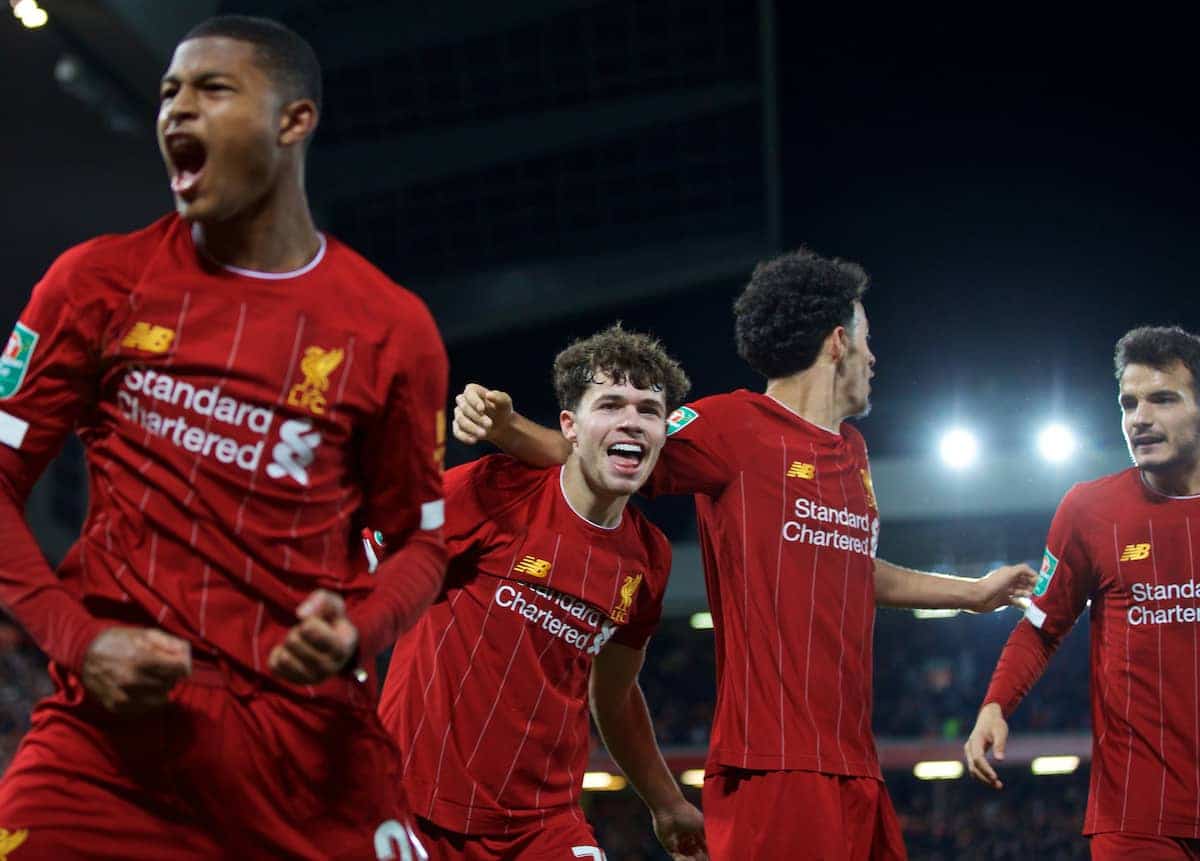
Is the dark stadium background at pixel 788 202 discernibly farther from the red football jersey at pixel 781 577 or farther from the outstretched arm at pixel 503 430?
the red football jersey at pixel 781 577

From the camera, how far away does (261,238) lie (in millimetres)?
2588

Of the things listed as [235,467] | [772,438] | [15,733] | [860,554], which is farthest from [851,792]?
[15,733]

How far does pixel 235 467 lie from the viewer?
8.02 feet

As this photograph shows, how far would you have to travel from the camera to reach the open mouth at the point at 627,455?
413cm

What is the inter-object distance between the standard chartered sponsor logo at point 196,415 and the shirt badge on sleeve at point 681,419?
6.57 ft

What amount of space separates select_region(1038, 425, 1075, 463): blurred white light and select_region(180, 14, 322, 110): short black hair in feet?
61.4

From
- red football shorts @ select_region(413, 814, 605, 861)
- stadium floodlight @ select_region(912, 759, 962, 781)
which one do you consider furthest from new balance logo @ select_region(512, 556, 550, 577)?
stadium floodlight @ select_region(912, 759, 962, 781)

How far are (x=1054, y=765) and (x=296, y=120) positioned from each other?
2050 centimetres

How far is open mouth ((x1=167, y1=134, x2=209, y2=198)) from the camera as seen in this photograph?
2461mm

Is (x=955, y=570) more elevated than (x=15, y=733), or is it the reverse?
(x=955, y=570)

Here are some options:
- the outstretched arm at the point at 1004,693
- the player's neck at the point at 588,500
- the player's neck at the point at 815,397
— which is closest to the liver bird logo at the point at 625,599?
the player's neck at the point at 588,500

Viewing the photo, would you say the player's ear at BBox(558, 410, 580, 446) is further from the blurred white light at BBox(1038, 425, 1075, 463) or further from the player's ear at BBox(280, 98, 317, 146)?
the blurred white light at BBox(1038, 425, 1075, 463)

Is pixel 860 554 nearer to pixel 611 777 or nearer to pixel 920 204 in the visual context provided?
pixel 920 204

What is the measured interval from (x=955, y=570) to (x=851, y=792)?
18.7m
